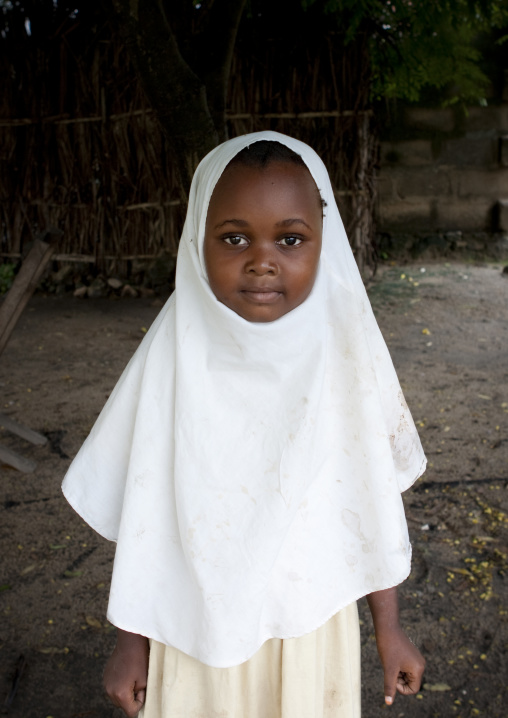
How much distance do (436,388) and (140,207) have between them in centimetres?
391

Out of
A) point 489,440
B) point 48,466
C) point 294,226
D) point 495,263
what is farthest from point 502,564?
point 495,263

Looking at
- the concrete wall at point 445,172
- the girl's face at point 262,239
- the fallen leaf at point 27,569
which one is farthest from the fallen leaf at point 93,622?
the concrete wall at point 445,172

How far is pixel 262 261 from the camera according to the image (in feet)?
3.87

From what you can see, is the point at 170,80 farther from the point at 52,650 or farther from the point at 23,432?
the point at 52,650

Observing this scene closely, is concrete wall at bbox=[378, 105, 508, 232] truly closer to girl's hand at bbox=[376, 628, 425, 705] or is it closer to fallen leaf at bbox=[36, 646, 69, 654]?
fallen leaf at bbox=[36, 646, 69, 654]

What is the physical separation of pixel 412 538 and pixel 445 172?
6.58m

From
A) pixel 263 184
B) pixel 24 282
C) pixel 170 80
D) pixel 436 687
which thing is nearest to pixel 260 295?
pixel 263 184

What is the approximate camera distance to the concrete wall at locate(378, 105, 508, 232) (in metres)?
8.20

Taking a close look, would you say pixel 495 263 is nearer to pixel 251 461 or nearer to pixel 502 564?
pixel 502 564

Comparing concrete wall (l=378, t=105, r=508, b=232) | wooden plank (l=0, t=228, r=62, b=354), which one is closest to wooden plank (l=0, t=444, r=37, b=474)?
wooden plank (l=0, t=228, r=62, b=354)

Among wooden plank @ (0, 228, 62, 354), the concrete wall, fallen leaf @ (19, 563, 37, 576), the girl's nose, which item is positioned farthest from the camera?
the concrete wall

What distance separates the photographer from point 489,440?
12.1 feet

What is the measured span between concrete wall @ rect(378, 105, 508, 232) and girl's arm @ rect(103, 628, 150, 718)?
25.7 feet

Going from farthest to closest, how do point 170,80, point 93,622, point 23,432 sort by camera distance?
point 23,432
point 170,80
point 93,622
